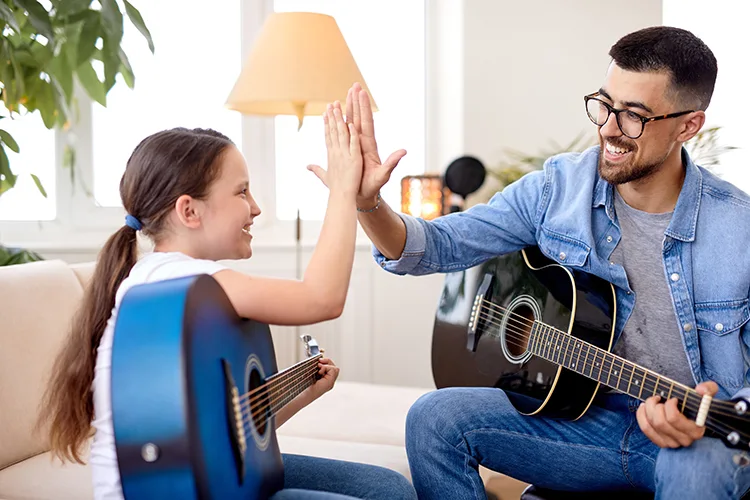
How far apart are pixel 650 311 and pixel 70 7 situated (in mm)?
1475

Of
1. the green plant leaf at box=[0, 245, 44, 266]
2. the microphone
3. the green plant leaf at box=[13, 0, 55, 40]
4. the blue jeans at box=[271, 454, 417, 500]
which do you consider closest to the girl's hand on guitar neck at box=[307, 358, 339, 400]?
the blue jeans at box=[271, 454, 417, 500]

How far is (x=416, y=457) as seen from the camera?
1.71 m

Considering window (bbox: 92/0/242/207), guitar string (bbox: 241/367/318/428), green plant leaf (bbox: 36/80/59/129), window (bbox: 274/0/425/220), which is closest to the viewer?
guitar string (bbox: 241/367/318/428)

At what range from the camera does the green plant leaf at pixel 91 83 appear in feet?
6.95

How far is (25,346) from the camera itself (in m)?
1.88

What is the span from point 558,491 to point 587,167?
27.3 inches

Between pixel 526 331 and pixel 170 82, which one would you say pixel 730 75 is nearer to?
pixel 526 331

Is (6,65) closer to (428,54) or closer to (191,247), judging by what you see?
(191,247)

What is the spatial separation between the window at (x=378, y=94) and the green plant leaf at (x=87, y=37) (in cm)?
182

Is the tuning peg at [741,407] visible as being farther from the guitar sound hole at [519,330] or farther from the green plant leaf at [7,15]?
the green plant leaf at [7,15]

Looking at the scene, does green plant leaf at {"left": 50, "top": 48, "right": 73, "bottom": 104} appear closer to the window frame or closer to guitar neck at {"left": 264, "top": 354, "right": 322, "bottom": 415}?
guitar neck at {"left": 264, "top": 354, "right": 322, "bottom": 415}

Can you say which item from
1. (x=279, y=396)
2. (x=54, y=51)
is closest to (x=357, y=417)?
(x=279, y=396)

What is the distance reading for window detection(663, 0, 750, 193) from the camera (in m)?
2.47

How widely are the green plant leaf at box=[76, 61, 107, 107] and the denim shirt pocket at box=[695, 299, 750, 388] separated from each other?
5.04ft
